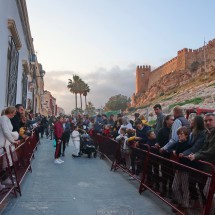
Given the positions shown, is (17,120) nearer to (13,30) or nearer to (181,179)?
(181,179)

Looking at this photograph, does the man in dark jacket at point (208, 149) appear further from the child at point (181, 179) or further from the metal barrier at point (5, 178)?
the metal barrier at point (5, 178)

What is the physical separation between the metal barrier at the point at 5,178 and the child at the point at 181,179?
10.2 ft

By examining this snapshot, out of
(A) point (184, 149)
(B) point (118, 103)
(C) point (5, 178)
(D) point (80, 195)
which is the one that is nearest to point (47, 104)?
(B) point (118, 103)

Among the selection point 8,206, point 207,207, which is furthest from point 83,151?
point 207,207

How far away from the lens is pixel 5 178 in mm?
5988

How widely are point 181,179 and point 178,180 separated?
0.12m

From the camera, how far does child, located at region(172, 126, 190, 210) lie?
4.96 metres

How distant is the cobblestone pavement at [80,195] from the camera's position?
17.8ft

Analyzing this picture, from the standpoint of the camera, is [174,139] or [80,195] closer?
[174,139]

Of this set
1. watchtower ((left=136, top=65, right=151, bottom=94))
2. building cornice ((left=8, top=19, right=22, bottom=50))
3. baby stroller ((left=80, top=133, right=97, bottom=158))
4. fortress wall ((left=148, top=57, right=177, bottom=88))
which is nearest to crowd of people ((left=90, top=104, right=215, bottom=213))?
baby stroller ((left=80, top=133, right=97, bottom=158))

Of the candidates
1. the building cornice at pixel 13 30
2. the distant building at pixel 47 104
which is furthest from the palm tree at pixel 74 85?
the building cornice at pixel 13 30

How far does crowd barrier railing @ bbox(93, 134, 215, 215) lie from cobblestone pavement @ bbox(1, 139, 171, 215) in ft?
1.00

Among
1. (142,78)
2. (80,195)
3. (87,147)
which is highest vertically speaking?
(142,78)

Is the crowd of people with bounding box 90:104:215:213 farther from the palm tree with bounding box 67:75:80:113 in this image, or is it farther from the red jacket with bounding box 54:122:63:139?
the palm tree with bounding box 67:75:80:113
